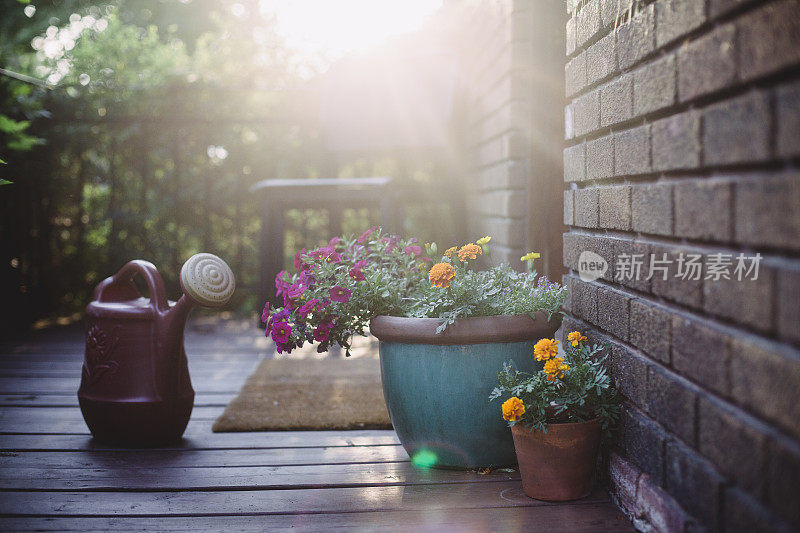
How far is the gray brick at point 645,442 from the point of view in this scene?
144cm

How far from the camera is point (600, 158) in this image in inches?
70.7

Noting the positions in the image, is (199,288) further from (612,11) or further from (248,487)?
(612,11)

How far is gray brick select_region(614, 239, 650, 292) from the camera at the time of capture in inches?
59.4

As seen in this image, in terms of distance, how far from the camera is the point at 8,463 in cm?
203

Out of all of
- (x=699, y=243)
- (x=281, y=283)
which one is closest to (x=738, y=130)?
(x=699, y=243)

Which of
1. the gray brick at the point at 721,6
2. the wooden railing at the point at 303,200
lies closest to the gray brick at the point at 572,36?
the gray brick at the point at 721,6

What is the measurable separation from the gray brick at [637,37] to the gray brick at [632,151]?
0.17m

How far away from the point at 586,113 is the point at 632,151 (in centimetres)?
39

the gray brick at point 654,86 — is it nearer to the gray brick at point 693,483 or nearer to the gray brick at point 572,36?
the gray brick at point 572,36

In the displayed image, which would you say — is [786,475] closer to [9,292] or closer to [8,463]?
[8,463]

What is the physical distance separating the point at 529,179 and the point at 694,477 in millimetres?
1744

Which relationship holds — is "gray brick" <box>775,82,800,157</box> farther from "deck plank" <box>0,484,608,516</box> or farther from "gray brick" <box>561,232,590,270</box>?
"deck plank" <box>0,484,608,516</box>

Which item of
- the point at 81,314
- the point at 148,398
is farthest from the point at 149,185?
the point at 148,398

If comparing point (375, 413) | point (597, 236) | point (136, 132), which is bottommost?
point (375, 413)
